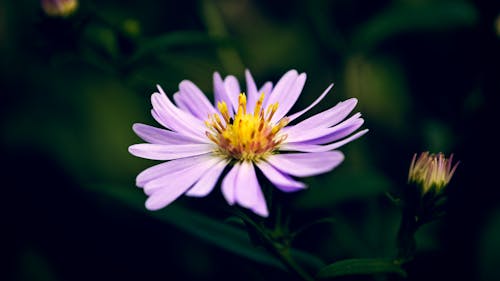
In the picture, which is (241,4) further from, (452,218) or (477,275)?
(477,275)

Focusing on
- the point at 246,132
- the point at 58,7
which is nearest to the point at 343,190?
the point at 246,132

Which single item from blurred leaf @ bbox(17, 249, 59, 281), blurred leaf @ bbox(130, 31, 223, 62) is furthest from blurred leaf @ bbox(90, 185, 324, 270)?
blurred leaf @ bbox(17, 249, 59, 281)

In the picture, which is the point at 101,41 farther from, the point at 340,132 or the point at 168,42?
the point at 340,132

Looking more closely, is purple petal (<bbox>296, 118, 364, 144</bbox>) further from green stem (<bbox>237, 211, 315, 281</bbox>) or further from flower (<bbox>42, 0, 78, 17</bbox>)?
flower (<bbox>42, 0, 78, 17</bbox>)

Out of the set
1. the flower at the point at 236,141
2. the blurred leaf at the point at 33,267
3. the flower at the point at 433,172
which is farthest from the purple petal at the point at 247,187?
the blurred leaf at the point at 33,267

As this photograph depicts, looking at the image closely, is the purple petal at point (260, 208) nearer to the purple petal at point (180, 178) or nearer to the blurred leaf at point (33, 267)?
the purple petal at point (180, 178)
